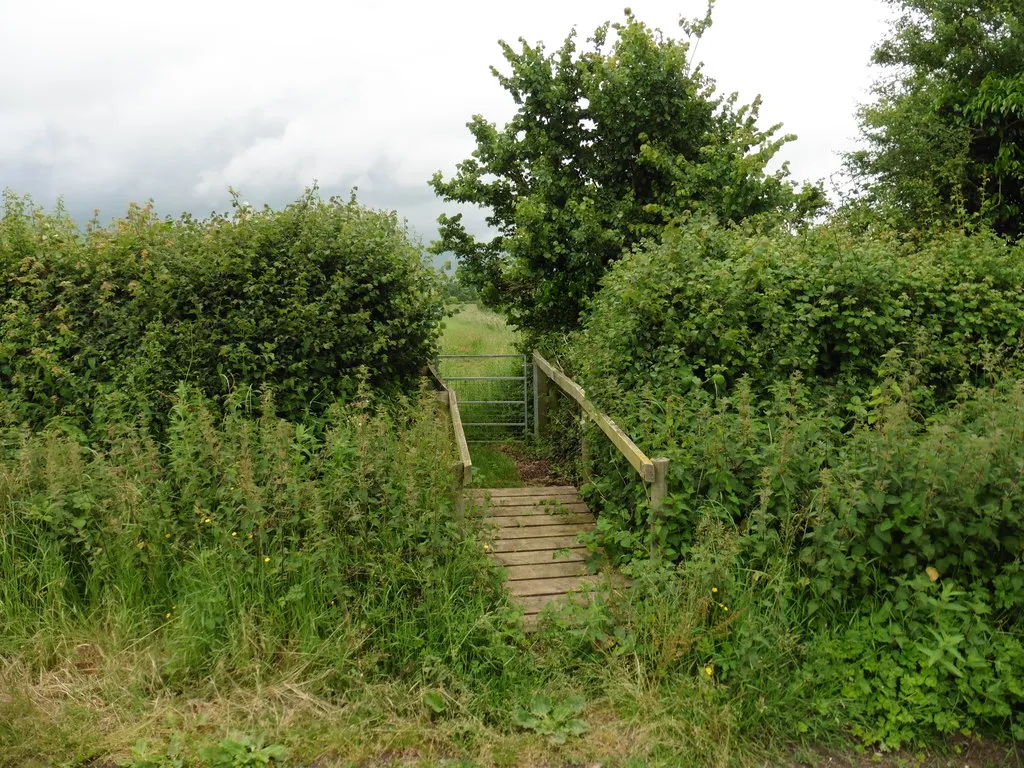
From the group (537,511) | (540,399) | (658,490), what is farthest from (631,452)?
(540,399)

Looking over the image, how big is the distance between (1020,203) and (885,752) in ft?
51.0

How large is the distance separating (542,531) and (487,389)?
5573 millimetres

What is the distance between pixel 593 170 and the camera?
11.6 m

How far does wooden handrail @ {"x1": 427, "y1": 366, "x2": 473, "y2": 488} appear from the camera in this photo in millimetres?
5035

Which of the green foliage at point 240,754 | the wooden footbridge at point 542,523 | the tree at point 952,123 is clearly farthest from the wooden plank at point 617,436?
the tree at point 952,123

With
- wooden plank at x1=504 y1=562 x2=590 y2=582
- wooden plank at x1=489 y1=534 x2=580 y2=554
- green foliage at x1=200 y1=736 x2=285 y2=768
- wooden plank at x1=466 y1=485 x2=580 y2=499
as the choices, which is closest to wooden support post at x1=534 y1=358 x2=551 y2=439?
wooden plank at x1=466 y1=485 x2=580 y2=499

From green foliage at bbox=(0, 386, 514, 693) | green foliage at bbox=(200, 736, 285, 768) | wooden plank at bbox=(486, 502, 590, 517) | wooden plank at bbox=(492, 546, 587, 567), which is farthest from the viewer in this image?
wooden plank at bbox=(486, 502, 590, 517)

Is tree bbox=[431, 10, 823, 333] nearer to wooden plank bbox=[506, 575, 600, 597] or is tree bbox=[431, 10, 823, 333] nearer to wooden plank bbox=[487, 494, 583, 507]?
wooden plank bbox=[487, 494, 583, 507]

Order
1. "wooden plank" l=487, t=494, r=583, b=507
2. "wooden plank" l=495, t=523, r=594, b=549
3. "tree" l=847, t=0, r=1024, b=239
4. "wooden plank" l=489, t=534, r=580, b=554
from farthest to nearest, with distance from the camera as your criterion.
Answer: "tree" l=847, t=0, r=1024, b=239
"wooden plank" l=487, t=494, r=583, b=507
"wooden plank" l=495, t=523, r=594, b=549
"wooden plank" l=489, t=534, r=580, b=554

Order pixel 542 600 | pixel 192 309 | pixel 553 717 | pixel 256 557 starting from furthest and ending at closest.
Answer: pixel 192 309, pixel 542 600, pixel 256 557, pixel 553 717

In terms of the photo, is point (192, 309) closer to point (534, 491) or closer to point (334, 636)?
point (334, 636)

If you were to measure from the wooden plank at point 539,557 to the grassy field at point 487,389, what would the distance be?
2.19 feet

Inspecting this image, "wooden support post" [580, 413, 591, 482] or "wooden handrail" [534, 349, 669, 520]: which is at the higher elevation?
"wooden handrail" [534, 349, 669, 520]

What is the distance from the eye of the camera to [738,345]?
6.07 m
